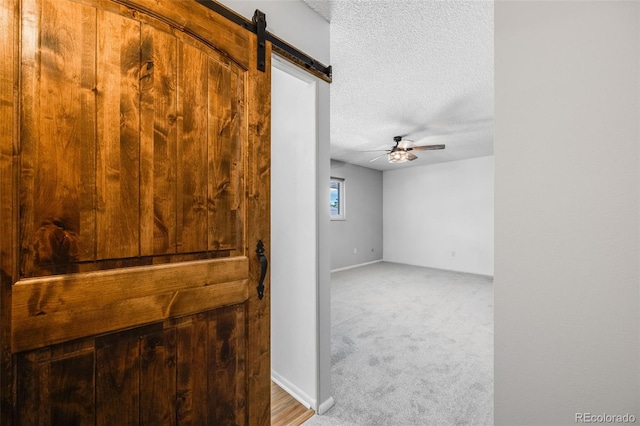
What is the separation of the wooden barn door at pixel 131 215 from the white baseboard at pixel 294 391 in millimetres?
556

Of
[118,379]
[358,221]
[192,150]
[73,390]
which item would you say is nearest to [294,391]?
[118,379]

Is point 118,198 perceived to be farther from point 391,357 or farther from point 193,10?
point 391,357

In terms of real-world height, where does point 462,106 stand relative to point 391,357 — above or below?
above

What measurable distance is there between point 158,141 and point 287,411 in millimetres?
1785

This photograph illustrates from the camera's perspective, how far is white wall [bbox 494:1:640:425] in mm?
686

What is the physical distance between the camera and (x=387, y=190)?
7.24 meters

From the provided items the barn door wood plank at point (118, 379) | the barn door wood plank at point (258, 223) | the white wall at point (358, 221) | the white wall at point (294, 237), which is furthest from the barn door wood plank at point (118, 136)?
the white wall at point (358, 221)

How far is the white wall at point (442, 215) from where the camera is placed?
5703 mm

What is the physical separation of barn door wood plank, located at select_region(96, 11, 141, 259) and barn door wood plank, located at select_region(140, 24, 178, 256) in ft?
0.07

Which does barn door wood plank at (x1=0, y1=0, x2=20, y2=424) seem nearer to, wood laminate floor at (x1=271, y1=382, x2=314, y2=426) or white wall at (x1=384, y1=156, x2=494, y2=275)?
wood laminate floor at (x1=271, y1=382, x2=314, y2=426)

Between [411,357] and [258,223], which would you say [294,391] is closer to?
[411,357]

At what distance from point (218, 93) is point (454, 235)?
6226mm

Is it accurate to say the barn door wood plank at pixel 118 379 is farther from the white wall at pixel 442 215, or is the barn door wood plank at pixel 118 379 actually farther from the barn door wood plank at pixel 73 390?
the white wall at pixel 442 215

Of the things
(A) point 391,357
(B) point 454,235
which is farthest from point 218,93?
(B) point 454,235
